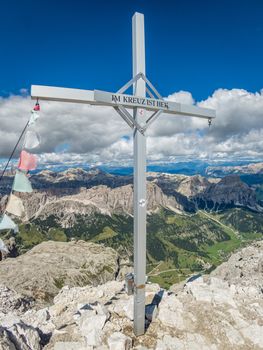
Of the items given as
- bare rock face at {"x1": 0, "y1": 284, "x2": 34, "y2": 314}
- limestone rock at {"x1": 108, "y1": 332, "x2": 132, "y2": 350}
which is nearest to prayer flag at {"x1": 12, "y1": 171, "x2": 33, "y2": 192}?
limestone rock at {"x1": 108, "y1": 332, "x2": 132, "y2": 350}

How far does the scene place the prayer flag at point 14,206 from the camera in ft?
28.8

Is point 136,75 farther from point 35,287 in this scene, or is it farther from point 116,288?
point 35,287

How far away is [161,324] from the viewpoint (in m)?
13.3

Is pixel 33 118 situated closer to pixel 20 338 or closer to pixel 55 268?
pixel 20 338

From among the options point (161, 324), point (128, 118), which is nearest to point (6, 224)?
point (128, 118)

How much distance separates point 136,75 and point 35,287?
308ft

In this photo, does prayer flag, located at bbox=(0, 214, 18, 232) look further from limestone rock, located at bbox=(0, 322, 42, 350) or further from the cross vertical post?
the cross vertical post

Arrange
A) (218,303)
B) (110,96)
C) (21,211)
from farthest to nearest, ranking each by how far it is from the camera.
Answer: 1. (218,303)
2. (110,96)
3. (21,211)

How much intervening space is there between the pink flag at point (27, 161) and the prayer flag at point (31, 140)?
0.36 m

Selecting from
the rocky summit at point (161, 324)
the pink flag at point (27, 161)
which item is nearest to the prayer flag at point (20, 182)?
the pink flag at point (27, 161)

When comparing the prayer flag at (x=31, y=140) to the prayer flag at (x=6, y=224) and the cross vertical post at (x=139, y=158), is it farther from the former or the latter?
the cross vertical post at (x=139, y=158)

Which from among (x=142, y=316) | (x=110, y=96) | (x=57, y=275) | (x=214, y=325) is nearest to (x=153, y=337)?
(x=142, y=316)

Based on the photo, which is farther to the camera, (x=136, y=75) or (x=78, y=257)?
(x=78, y=257)

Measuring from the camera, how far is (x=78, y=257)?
16625 centimetres
